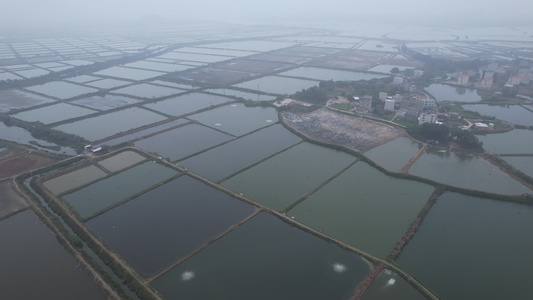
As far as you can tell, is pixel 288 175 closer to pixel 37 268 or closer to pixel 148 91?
pixel 37 268

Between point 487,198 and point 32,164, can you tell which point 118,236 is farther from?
point 487,198

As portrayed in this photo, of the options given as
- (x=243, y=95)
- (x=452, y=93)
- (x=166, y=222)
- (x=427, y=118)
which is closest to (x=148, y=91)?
(x=243, y=95)

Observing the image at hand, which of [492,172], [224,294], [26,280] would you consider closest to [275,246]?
[224,294]

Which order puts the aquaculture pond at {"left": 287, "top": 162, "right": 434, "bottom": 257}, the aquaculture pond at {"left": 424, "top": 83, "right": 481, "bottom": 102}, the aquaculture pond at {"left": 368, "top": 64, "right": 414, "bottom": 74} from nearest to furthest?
the aquaculture pond at {"left": 287, "top": 162, "right": 434, "bottom": 257} → the aquaculture pond at {"left": 424, "top": 83, "right": 481, "bottom": 102} → the aquaculture pond at {"left": 368, "top": 64, "right": 414, "bottom": 74}

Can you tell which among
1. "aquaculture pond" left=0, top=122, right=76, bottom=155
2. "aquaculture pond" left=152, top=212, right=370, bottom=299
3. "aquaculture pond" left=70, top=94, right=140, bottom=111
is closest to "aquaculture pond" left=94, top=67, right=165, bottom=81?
"aquaculture pond" left=70, top=94, right=140, bottom=111

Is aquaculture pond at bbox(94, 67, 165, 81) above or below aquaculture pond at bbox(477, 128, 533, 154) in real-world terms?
above

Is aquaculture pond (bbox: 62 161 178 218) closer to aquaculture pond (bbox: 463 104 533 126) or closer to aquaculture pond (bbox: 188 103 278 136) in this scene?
aquaculture pond (bbox: 188 103 278 136)

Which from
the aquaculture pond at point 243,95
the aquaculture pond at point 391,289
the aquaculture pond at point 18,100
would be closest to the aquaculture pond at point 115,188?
the aquaculture pond at point 391,289
